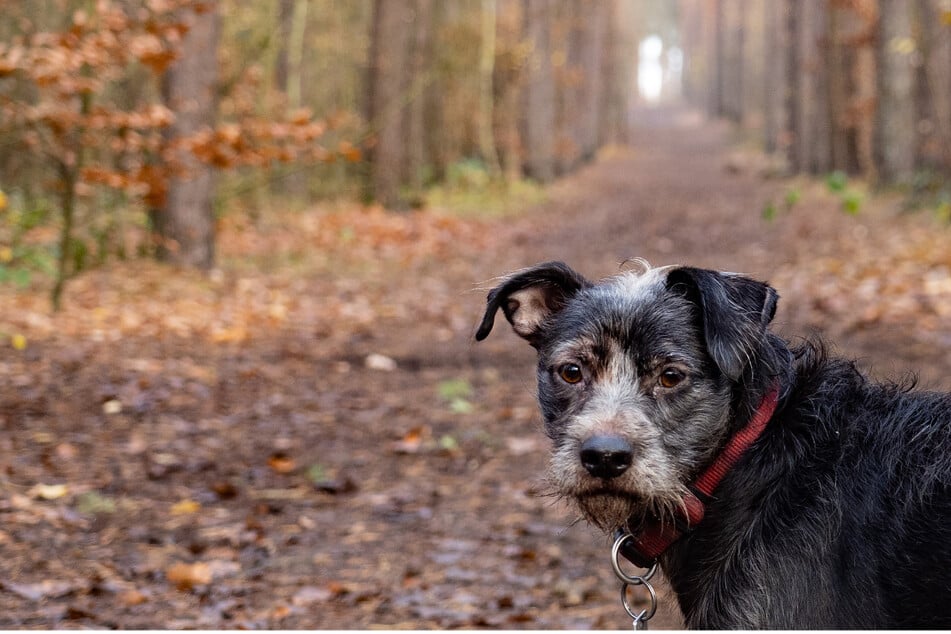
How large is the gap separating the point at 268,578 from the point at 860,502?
3.52 m

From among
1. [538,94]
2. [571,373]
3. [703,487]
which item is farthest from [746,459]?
[538,94]

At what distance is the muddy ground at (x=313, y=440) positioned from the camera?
17.2 feet

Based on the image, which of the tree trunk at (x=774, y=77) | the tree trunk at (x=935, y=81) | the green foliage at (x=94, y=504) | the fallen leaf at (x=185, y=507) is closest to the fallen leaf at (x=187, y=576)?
the fallen leaf at (x=185, y=507)

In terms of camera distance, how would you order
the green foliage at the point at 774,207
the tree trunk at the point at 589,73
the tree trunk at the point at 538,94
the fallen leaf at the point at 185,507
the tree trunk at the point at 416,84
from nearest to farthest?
1. the fallen leaf at the point at 185,507
2. the green foliage at the point at 774,207
3. the tree trunk at the point at 416,84
4. the tree trunk at the point at 538,94
5. the tree trunk at the point at 589,73

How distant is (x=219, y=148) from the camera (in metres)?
10.7

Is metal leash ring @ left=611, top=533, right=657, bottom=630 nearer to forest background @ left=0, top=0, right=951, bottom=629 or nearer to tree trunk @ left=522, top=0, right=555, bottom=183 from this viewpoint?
forest background @ left=0, top=0, right=951, bottom=629

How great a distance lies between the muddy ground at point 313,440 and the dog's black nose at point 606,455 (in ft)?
2.17

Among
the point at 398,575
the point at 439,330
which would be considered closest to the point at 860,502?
the point at 398,575

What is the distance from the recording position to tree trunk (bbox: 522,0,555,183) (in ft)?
93.2

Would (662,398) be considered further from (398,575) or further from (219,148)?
(219,148)

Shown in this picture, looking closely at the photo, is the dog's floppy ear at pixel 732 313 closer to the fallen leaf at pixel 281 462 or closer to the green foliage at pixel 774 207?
the fallen leaf at pixel 281 462

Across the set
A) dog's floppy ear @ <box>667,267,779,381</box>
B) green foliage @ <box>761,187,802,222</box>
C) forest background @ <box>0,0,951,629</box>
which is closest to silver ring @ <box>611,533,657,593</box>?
forest background @ <box>0,0,951,629</box>

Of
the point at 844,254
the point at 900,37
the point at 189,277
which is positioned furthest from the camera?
the point at 900,37

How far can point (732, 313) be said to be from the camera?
354 centimetres
